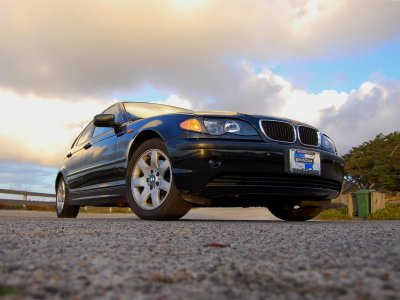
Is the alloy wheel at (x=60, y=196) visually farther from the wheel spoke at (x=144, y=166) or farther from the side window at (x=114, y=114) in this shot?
the wheel spoke at (x=144, y=166)

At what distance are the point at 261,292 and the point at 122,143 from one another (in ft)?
13.7

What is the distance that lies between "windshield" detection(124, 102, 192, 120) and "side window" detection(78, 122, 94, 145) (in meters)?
1.07

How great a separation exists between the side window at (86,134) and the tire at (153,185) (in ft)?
6.40

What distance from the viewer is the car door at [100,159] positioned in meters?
5.44

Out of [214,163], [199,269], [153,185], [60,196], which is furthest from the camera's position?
[60,196]

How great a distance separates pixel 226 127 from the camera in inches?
170

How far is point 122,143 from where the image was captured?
5.22 meters

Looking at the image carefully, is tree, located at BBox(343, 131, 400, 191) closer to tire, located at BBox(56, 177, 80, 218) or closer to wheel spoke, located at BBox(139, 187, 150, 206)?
tire, located at BBox(56, 177, 80, 218)

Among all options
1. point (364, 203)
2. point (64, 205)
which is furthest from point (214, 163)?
point (364, 203)

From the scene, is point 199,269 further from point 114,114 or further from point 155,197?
point 114,114

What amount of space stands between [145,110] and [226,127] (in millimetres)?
1740

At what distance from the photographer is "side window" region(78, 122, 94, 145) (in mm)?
A: 6641

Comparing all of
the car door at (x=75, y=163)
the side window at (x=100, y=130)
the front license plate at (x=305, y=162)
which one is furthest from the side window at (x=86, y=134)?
the front license plate at (x=305, y=162)

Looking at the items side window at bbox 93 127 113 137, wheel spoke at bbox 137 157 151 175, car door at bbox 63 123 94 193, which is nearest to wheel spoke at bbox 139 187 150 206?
wheel spoke at bbox 137 157 151 175
